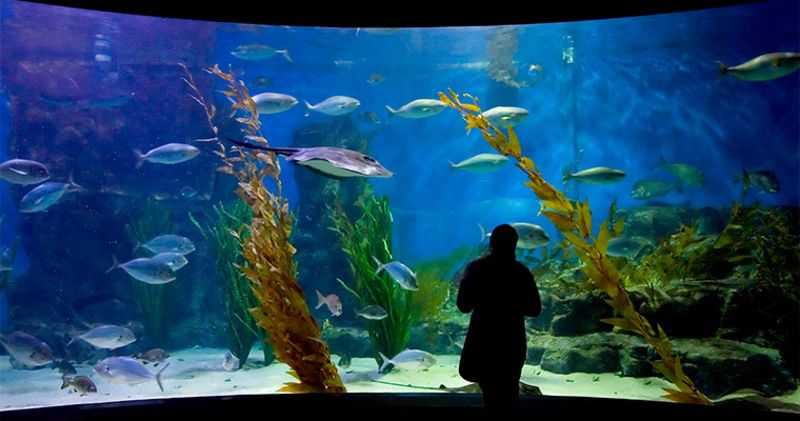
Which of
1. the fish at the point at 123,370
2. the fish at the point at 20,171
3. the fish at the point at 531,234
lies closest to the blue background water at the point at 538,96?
the fish at the point at 20,171

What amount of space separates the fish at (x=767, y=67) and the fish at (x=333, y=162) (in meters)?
5.14

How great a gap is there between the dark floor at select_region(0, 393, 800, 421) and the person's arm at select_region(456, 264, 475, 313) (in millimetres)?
1257

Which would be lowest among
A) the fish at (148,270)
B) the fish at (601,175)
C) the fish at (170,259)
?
the fish at (148,270)

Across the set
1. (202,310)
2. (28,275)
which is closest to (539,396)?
(202,310)

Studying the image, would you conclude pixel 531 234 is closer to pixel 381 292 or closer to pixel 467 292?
pixel 381 292

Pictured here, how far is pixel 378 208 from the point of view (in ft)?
26.4

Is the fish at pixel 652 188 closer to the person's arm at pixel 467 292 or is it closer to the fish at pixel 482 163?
the fish at pixel 482 163

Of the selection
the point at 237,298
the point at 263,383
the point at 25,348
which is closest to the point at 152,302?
the point at 237,298

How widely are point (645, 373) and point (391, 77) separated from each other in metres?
24.3

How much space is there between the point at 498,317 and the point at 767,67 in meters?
5.63

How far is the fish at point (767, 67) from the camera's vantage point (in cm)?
609

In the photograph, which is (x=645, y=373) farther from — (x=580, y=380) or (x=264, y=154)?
(x=264, y=154)

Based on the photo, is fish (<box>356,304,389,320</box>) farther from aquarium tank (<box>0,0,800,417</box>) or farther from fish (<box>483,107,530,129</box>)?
fish (<box>483,107,530,129</box>)

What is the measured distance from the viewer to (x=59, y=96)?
1384cm
